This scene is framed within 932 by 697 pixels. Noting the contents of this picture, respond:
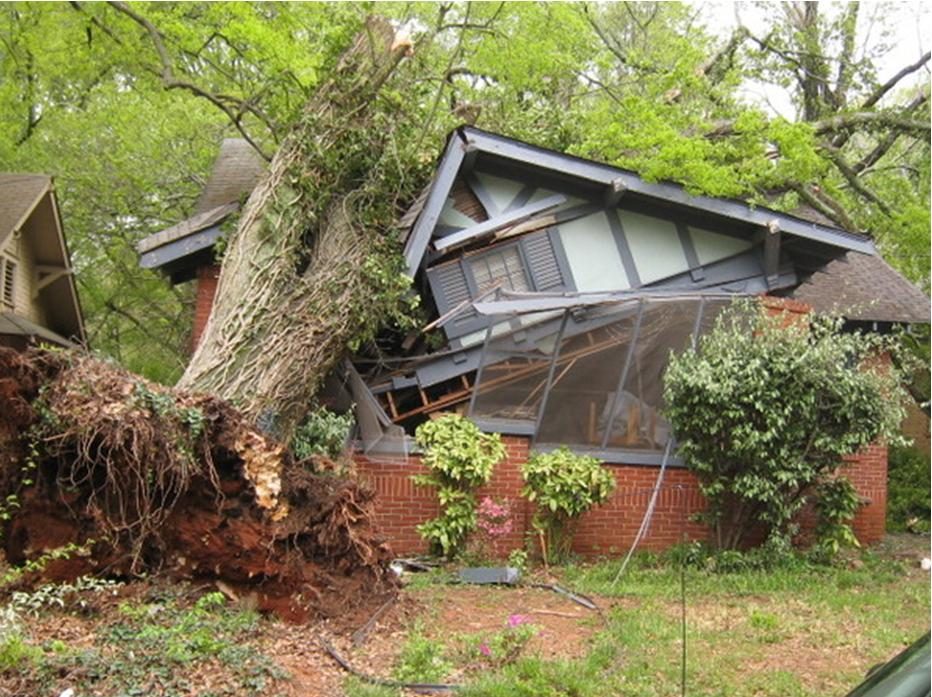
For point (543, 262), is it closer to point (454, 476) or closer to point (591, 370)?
point (591, 370)

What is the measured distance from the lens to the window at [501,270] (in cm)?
1245

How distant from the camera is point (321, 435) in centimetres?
1083

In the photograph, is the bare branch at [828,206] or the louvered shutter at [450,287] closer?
the louvered shutter at [450,287]

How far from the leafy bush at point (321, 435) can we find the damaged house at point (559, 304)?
1.77ft

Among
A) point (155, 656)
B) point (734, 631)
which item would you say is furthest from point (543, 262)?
point (155, 656)

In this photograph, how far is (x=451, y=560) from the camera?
10.9 metres

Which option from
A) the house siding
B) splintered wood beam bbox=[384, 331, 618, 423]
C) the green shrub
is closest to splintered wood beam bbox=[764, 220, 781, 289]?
splintered wood beam bbox=[384, 331, 618, 423]

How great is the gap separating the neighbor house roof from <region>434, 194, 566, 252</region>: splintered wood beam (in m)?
4.33

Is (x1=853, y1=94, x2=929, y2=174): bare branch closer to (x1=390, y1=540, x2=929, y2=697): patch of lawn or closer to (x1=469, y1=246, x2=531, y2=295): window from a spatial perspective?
(x1=469, y1=246, x2=531, y2=295): window

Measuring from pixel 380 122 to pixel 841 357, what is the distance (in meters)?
6.39

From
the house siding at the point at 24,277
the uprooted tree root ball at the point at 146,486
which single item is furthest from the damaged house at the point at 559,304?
the house siding at the point at 24,277

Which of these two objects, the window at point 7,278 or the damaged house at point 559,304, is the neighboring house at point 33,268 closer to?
the window at point 7,278

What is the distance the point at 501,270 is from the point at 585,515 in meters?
3.35

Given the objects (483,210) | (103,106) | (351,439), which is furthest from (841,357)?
(103,106)
